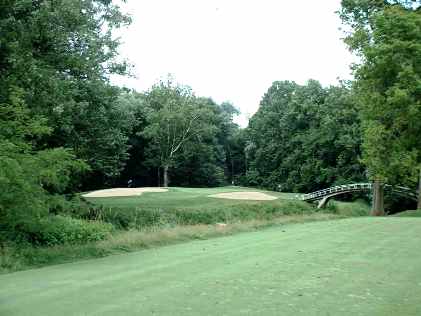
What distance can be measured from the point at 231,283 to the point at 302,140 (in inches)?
2432

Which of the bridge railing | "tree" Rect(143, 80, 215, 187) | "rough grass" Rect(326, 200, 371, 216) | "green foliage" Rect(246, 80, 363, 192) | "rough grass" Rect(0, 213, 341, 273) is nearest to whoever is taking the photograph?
"rough grass" Rect(0, 213, 341, 273)

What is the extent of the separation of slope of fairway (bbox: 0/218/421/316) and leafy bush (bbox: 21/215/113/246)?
2164 mm

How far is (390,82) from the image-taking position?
87.6 feet

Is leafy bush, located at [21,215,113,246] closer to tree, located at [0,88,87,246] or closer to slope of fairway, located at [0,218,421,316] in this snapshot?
tree, located at [0,88,87,246]

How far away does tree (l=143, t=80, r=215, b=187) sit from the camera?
69.0 metres

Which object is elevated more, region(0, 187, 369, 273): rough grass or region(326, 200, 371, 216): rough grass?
region(0, 187, 369, 273): rough grass

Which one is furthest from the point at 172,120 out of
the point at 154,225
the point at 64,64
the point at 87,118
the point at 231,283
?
the point at 231,283

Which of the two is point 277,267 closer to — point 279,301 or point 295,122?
point 279,301

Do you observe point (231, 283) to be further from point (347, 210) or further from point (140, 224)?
point (347, 210)

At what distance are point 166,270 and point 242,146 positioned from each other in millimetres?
77532

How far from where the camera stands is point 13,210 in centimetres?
1370

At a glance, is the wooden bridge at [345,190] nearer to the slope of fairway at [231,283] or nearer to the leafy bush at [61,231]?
the leafy bush at [61,231]

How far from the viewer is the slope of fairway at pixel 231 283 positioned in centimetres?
813

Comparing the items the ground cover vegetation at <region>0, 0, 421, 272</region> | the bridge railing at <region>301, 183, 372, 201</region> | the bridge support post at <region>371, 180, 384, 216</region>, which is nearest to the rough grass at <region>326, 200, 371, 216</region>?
the ground cover vegetation at <region>0, 0, 421, 272</region>
